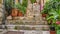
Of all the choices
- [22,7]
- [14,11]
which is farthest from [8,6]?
[22,7]

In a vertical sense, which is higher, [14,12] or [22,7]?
[22,7]

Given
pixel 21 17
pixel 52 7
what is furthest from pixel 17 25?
pixel 52 7

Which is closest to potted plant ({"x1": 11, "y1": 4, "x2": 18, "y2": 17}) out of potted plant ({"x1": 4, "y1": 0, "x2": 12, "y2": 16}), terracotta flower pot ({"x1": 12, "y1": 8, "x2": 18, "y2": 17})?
terracotta flower pot ({"x1": 12, "y1": 8, "x2": 18, "y2": 17})

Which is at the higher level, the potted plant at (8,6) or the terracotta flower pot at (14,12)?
the potted plant at (8,6)

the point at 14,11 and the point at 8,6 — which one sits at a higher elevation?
the point at 8,6

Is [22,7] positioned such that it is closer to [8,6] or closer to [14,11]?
[14,11]

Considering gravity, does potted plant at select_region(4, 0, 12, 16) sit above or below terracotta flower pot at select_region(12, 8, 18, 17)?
above

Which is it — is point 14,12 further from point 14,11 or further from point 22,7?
point 22,7

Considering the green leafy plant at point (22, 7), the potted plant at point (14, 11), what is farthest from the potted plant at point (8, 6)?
the green leafy plant at point (22, 7)

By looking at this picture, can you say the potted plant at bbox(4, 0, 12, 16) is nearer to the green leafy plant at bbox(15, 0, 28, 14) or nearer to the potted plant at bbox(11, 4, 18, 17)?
the potted plant at bbox(11, 4, 18, 17)

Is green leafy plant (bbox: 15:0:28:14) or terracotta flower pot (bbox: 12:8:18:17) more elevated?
green leafy plant (bbox: 15:0:28:14)

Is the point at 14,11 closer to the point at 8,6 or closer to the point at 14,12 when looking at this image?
the point at 14,12

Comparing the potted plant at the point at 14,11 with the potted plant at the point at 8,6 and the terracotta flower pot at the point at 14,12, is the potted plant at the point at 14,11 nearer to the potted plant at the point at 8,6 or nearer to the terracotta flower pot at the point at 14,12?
the terracotta flower pot at the point at 14,12

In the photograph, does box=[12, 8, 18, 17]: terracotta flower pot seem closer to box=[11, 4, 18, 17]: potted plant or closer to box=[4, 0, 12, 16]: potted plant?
box=[11, 4, 18, 17]: potted plant
